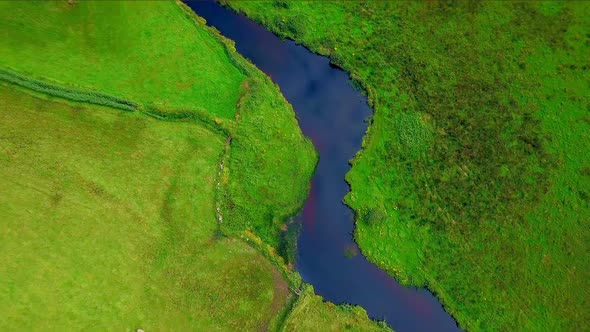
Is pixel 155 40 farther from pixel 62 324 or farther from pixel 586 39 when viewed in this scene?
pixel 586 39

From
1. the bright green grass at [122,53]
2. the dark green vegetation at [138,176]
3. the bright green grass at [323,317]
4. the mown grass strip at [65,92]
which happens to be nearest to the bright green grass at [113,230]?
the dark green vegetation at [138,176]

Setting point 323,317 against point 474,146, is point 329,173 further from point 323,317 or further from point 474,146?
point 474,146

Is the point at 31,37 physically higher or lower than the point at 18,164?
higher

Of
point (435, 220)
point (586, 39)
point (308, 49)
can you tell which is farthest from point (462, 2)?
point (435, 220)

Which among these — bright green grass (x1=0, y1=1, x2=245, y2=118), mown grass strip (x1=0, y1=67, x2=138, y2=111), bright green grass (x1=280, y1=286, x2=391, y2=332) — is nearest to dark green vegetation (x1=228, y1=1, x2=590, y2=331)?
bright green grass (x1=280, y1=286, x2=391, y2=332)

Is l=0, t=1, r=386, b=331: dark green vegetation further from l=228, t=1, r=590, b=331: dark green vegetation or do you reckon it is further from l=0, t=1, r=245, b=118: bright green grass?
l=228, t=1, r=590, b=331: dark green vegetation
